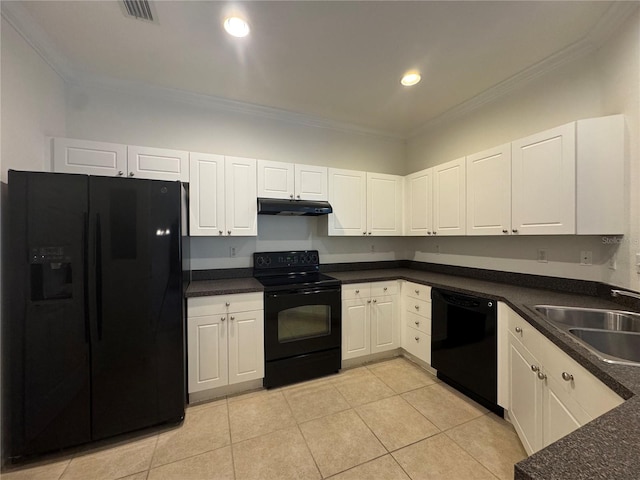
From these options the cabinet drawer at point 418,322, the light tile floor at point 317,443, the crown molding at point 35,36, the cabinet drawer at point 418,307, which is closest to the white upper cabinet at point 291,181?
the cabinet drawer at point 418,307

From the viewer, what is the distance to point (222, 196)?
8.13 feet

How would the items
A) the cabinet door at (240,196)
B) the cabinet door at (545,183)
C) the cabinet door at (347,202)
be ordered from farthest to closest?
the cabinet door at (347,202) < the cabinet door at (240,196) < the cabinet door at (545,183)

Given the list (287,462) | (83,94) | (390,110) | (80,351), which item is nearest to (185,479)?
(287,462)

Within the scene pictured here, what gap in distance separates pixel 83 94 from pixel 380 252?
3556mm

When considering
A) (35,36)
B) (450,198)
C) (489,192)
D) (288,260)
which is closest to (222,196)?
(288,260)

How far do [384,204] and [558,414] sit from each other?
94.1 inches

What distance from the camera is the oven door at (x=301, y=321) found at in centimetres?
237

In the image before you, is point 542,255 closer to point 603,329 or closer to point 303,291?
point 603,329

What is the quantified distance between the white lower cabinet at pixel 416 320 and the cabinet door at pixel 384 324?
0.33ft

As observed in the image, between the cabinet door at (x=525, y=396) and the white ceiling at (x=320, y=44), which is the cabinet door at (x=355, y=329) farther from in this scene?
the white ceiling at (x=320, y=44)

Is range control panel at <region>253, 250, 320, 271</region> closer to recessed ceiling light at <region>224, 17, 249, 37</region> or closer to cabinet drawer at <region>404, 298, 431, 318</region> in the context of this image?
cabinet drawer at <region>404, 298, 431, 318</region>

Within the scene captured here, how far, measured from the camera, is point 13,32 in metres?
1.72

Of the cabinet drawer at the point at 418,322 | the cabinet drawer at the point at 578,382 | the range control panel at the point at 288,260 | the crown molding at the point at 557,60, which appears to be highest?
the crown molding at the point at 557,60

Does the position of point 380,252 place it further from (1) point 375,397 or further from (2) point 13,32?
(2) point 13,32
